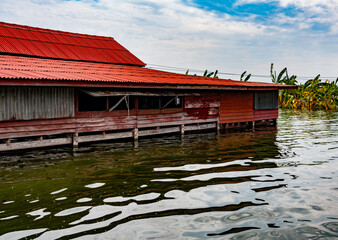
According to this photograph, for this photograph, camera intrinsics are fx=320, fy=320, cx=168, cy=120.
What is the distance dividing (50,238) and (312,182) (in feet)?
20.4

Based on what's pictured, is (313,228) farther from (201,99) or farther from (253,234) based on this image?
(201,99)

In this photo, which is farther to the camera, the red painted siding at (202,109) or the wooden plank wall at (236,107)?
the wooden plank wall at (236,107)

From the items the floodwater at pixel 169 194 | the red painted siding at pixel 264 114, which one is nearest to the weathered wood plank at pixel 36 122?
the floodwater at pixel 169 194

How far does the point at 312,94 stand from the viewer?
38.5 m

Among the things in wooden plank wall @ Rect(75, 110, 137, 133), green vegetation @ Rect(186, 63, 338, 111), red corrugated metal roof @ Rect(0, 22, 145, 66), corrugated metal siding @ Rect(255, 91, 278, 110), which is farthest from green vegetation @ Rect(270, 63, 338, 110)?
wooden plank wall @ Rect(75, 110, 137, 133)

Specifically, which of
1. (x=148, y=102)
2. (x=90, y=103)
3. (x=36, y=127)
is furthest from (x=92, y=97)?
(x=36, y=127)

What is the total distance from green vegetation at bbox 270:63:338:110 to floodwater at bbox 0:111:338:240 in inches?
1117

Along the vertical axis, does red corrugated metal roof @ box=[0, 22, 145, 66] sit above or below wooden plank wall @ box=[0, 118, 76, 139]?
above

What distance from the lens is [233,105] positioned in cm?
2109

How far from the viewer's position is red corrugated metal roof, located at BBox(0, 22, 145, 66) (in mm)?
19281

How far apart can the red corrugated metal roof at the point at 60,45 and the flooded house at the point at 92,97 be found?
60 mm

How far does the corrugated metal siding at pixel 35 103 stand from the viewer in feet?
36.5

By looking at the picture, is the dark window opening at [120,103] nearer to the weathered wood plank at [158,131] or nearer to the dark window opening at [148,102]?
the dark window opening at [148,102]

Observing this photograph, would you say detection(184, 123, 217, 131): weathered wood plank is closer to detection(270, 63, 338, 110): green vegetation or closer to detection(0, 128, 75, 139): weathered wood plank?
detection(0, 128, 75, 139): weathered wood plank
